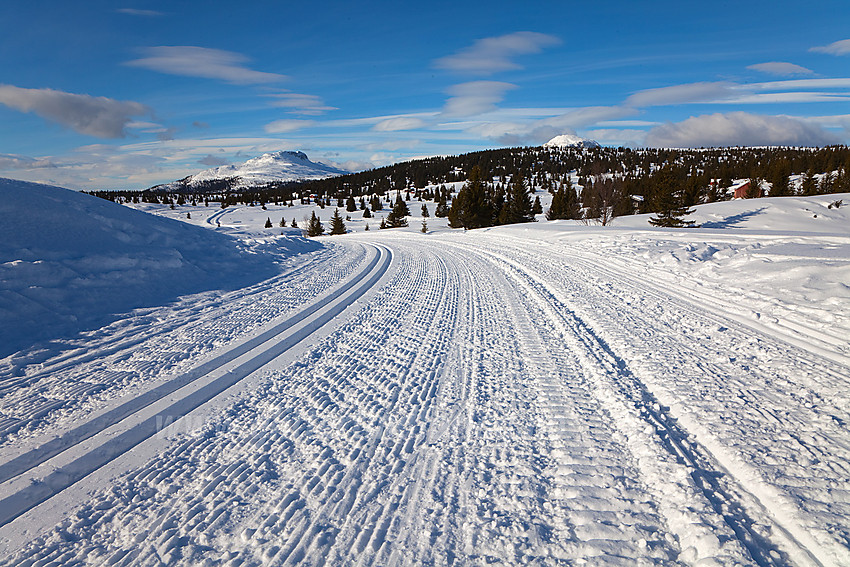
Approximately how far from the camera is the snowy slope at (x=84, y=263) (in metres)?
5.91

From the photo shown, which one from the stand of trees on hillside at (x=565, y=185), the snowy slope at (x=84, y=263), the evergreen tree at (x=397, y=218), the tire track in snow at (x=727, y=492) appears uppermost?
the stand of trees on hillside at (x=565, y=185)

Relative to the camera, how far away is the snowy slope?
5.91m

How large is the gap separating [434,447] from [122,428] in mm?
2892

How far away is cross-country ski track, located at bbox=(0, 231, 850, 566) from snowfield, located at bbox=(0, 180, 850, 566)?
2cm

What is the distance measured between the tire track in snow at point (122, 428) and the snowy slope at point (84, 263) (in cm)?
263

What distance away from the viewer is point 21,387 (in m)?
4.17

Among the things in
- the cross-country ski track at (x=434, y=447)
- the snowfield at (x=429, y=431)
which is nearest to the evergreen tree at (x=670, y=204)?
the snowfield at (x=429, y=431)

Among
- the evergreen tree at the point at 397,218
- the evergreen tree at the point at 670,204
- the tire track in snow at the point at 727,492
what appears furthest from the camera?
the evergreen tree at the point at 397,218

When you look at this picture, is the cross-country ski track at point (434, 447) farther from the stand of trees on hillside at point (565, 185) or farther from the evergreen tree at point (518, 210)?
the evergreen tree at point (518, 210)

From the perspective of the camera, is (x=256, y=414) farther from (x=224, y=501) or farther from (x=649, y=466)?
(x=649, y=466)

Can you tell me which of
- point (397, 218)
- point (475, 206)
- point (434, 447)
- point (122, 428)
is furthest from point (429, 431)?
point (397, 218)

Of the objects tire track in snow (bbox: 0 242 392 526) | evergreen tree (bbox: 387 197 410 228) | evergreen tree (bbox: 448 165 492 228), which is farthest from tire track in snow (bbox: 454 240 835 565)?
evergreen tree (bbox: 387 197 410 228)

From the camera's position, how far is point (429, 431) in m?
3.49

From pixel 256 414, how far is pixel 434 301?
4.96m
